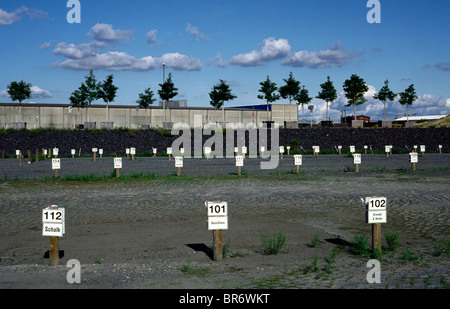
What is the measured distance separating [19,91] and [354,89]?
5172cm

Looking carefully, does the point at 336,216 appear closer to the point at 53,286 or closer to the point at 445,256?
the point at 445,256

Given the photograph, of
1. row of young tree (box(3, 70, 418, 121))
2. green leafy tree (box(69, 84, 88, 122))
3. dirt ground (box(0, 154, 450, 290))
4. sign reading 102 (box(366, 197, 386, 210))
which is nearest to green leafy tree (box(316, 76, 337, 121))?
row of young tree (box(3, 70, 418, 121))

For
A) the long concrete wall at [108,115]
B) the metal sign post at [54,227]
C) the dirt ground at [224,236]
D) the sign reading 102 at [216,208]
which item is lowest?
the dirt ground at [224,236]

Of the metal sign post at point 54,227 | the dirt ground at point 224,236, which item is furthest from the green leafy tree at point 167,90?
the metal sign post at point 54,227

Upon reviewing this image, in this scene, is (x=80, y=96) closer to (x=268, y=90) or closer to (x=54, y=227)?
(x=268, y=90)

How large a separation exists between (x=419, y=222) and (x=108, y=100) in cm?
6185

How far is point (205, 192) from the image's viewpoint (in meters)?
18.8

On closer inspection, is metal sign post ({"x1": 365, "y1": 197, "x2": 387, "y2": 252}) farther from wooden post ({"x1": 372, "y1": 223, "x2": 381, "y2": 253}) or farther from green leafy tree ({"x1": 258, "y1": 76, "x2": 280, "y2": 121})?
green leafy tree ({"x1": 258, "y1": 76, "x2": 280, "y2": 121})

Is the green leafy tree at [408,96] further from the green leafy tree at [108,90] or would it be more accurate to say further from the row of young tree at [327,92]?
the green leafy tree at [108,90]

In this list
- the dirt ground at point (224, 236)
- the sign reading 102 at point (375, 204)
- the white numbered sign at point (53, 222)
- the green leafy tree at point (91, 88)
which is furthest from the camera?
the green leafy tree at point (91, 88)

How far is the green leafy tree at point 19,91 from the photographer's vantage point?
69.1m

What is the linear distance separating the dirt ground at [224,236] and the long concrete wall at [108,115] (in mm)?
Answer: 52194

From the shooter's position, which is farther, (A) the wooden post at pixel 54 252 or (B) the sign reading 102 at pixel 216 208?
(B) the sign reading 102 at pixel 216 208

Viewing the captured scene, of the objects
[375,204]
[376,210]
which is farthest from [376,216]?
[375,204]
